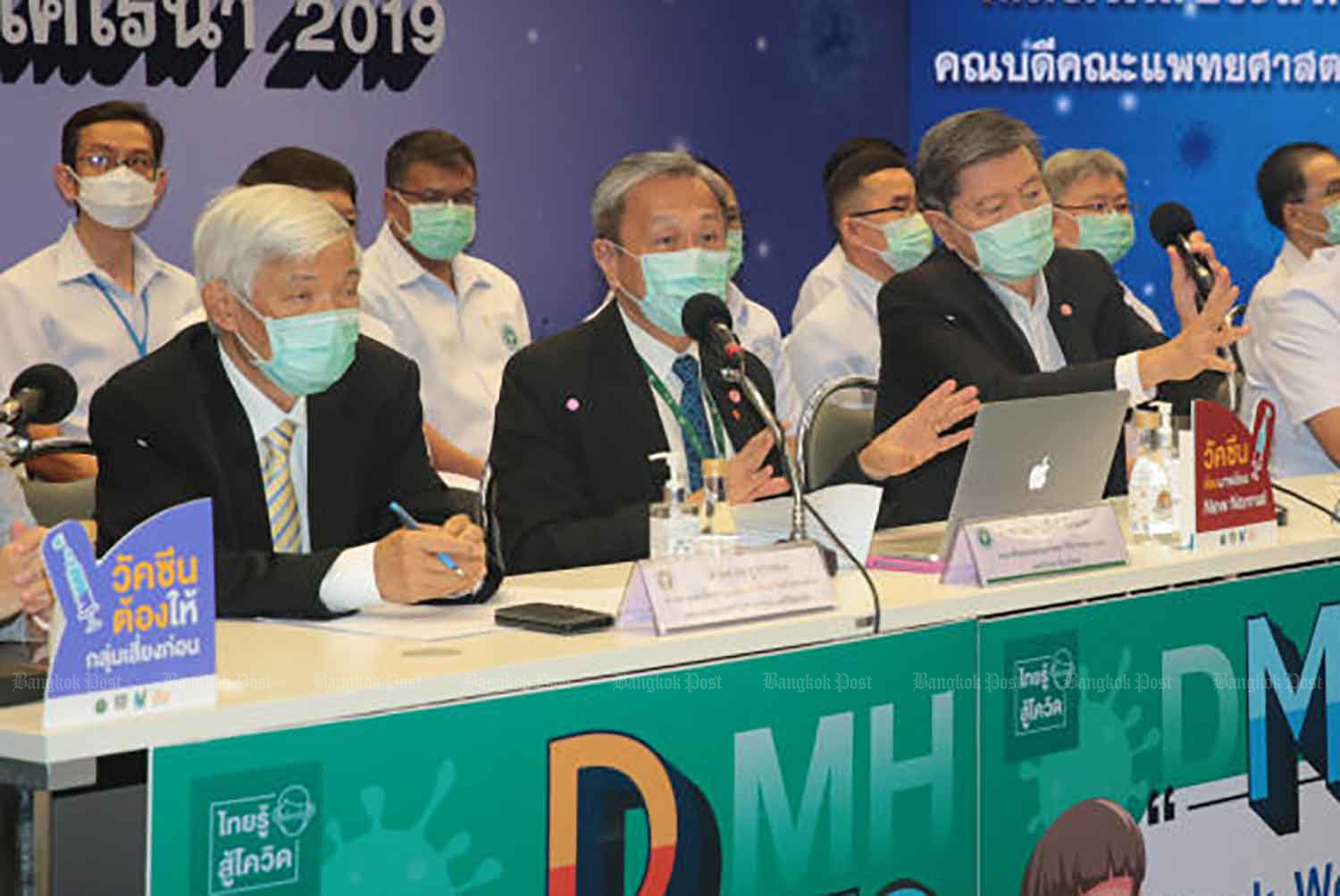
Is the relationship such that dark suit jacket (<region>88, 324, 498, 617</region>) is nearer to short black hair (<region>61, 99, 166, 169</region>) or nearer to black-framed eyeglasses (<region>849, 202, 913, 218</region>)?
short black hair (<region>61, 99, 166, 169</region>)

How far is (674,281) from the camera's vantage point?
3.76m

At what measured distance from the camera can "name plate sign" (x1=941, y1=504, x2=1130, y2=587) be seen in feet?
10.7

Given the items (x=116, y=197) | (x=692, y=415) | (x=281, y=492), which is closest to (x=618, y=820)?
(x=281, y=492)

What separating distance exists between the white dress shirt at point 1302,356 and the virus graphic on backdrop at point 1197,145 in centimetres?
219

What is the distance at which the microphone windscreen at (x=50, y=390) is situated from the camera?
3113mm

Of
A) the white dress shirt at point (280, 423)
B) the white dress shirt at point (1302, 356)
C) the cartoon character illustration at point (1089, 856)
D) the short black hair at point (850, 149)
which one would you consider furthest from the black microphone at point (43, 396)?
the short black hair at point (850, 149)

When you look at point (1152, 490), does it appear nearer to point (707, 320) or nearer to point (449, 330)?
point (707, 320)

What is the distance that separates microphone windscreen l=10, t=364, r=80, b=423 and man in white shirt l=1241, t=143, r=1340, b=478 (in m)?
3.01

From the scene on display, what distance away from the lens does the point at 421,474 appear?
11.4ft

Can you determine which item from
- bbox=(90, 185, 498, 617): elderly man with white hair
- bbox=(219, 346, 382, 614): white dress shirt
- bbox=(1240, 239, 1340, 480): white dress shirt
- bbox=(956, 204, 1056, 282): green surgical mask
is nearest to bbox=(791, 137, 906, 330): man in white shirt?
bbox=(1240, 239, 1340, 480): white dress shirt

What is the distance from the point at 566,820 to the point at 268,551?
29.1 inches

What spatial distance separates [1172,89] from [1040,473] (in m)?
4.67

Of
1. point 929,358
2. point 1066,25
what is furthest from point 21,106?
point 1066,25

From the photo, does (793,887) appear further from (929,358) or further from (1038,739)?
(929,358)
